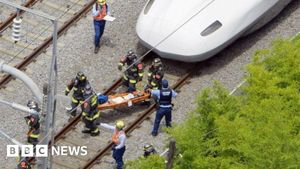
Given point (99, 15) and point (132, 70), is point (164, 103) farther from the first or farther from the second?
point (99, 15)

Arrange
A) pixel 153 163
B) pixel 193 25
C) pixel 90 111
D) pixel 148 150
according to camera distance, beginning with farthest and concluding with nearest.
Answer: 1. pixel 193 25
2. pixel 90 111
3. pixel 148 150
4. pixel 153 163

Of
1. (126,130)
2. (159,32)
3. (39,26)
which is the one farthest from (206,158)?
(39,26)

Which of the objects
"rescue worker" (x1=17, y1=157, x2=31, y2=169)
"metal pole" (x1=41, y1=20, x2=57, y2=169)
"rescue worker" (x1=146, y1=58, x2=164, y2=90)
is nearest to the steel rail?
"rescue worker" (x1=146, y1=58, x2=164, y2=90)

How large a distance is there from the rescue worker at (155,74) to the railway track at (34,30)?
3633 mm

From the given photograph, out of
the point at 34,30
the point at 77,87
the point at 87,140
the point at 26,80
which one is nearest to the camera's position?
the point at 26,80

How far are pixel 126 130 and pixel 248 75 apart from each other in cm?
357

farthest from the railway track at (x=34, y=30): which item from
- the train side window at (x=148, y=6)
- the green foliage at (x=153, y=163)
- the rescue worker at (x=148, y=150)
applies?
the green foliage at (x=153, y=163)

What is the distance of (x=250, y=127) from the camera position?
26.4 meters

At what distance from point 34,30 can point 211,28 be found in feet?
17.3

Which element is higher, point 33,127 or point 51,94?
point 51,94

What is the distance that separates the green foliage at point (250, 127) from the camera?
25.1 metres

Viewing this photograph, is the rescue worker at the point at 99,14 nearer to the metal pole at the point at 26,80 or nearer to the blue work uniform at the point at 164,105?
the blue work uniform at the point at 164,105

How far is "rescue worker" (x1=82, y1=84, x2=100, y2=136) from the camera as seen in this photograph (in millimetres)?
30141

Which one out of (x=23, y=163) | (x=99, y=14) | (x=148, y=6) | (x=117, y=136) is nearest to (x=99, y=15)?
(x=99, y=14)
